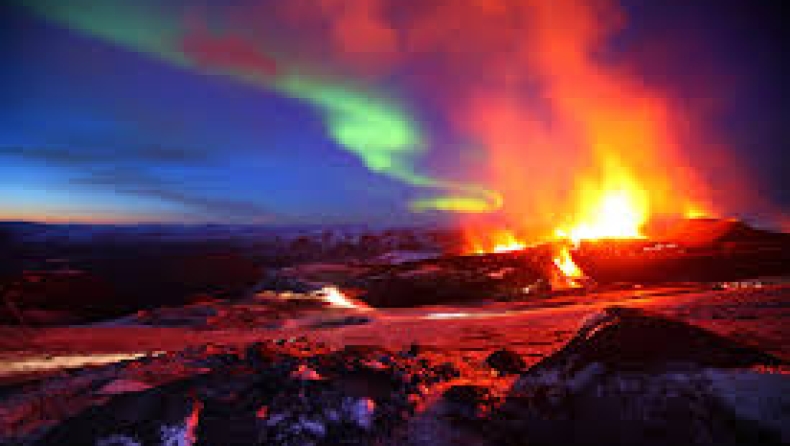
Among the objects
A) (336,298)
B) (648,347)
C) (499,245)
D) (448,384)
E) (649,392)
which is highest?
(648,347)

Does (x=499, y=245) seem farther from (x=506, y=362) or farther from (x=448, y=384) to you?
(x=448, y=384)

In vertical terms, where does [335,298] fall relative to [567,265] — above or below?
below

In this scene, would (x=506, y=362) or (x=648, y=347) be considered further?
(x=506, y=362)

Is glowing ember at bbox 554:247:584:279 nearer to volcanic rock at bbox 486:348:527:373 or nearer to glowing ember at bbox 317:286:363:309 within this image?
glowing ember at bbox 317:286:363:309

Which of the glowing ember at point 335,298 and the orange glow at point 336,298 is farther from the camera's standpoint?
the glowing ember at point 335,298

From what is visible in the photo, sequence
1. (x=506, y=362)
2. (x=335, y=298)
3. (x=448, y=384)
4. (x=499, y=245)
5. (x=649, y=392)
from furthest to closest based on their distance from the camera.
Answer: (x=499, y=245), (x=335, y=298), (x=506, y=362), (x=448, y=384), (x=649, y=392)

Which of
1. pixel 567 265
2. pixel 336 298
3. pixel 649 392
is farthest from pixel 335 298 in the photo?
pixel 649 392

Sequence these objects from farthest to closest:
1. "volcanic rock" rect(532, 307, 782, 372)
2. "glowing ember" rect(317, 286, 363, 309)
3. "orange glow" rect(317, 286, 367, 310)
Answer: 1. "glowing ember" rect(317, 286, 363, 309)
2. "orange glow" rect(317, 286, 367, 310)
3. "volcanic rock" rect(532, 307, 782, 372)

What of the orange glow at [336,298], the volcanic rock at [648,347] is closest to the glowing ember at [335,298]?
the orange glow at [336,298]

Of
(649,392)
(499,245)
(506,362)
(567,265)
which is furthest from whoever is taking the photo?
(499,245)

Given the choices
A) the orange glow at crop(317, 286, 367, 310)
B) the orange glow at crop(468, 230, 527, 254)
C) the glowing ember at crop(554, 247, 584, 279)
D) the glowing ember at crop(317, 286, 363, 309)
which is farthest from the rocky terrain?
the orange glow at crop(468, 230, 527, 254)

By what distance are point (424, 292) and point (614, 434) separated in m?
15.5

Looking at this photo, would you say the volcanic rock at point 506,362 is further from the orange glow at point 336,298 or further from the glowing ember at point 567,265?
the glowing ember at point 567,265

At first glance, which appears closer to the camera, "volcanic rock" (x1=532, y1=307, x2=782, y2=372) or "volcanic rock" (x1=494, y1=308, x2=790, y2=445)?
"volcanic rock" (x1=494, y1=308, x2=790, y2=445)
